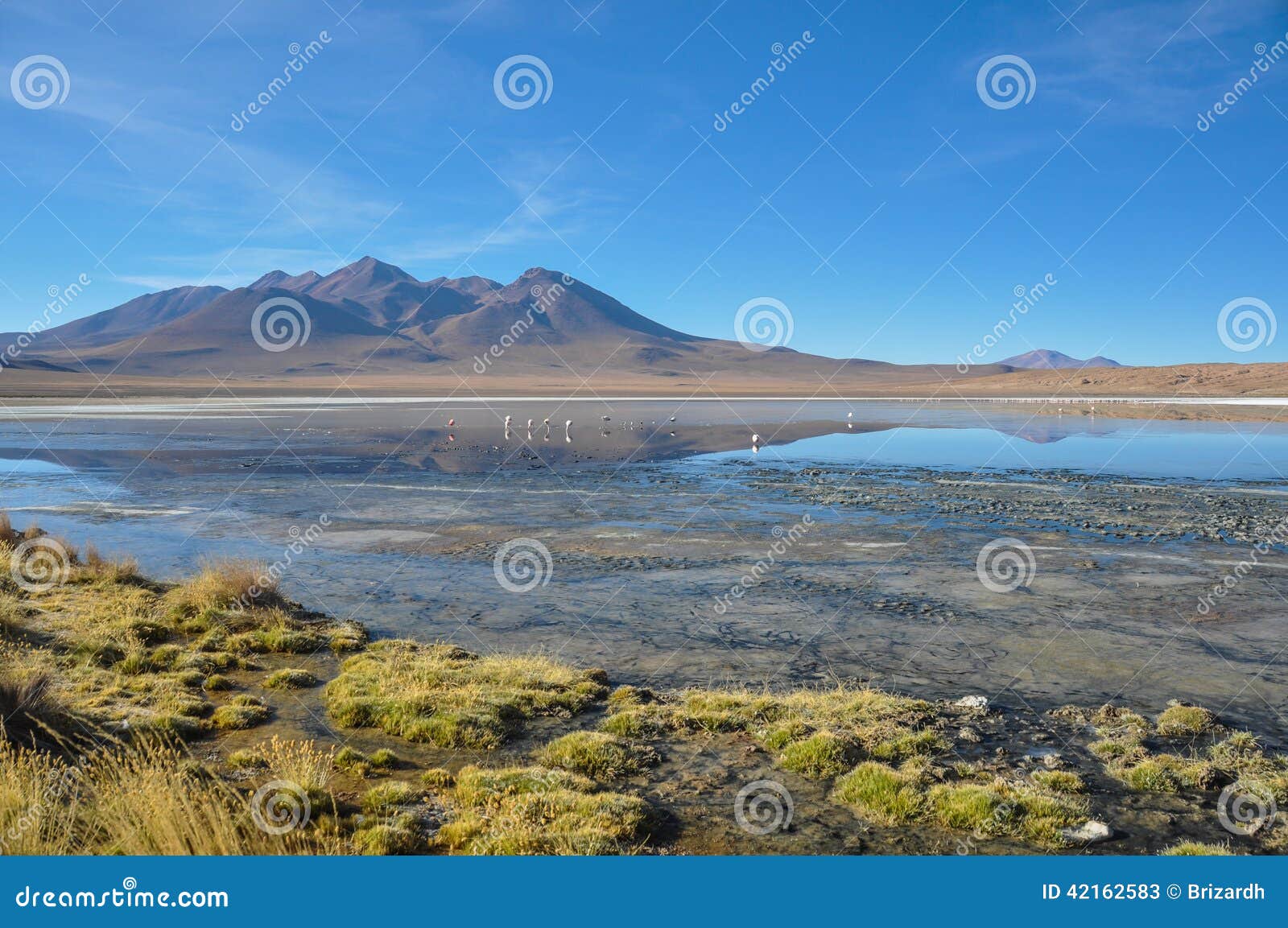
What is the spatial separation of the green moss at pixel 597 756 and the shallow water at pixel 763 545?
2341mm

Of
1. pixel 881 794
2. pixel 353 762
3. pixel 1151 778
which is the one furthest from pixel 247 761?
pixel 1151 778

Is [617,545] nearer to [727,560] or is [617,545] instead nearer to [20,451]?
[727,560]

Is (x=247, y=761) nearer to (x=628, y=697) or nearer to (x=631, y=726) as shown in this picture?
(x=631, y=726)

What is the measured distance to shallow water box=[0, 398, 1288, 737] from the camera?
37.3ft

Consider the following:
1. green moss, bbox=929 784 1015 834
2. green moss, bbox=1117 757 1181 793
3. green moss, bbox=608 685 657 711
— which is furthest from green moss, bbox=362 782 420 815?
green moss, bbox=1117 757 1181 793

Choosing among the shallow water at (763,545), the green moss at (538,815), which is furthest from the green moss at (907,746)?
the green moss at (538,815)

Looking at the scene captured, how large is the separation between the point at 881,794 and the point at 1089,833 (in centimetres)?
160

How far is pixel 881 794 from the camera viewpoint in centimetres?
726

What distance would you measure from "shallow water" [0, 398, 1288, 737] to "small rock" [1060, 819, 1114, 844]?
300 cm

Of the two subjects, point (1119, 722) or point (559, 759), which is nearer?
point (559, 759)

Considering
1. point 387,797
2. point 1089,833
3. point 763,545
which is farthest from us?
point 763,545

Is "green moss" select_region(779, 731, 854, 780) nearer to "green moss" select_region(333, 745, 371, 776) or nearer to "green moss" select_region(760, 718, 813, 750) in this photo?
"green moss" select_region(760, 718, 813, 750)

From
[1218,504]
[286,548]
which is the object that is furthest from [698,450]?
[286,548]

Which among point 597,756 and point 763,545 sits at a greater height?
point 763,545
